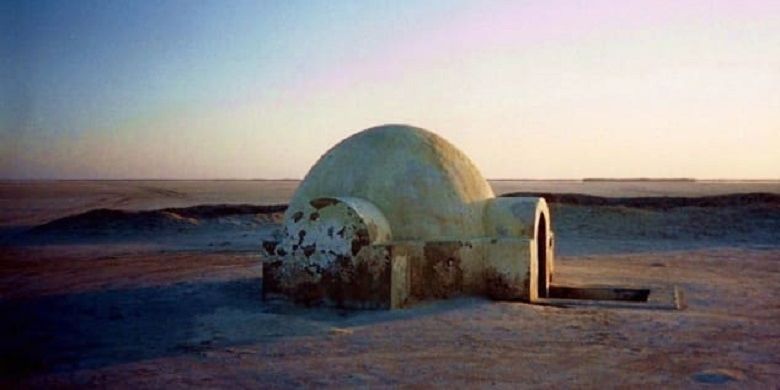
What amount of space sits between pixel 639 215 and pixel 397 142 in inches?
758

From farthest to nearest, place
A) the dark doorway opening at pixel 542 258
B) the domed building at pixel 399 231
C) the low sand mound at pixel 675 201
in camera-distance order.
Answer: the low sand mound at pixel 675 201, the dark doorway opening at pixel 542 258, the domed building at pixel 399 231

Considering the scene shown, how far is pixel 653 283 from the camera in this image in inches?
577

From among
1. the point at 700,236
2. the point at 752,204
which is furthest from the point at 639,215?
the point at 752,204

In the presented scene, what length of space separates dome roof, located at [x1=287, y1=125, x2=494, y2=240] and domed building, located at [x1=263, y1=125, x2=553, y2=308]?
0.06ft

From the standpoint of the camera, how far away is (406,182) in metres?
11.6

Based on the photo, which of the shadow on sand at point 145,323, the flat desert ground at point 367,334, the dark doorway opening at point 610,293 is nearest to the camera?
the flat desert ground at point 367,334

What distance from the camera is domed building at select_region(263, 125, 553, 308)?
34.9 ft

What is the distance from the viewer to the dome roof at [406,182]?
11.4m

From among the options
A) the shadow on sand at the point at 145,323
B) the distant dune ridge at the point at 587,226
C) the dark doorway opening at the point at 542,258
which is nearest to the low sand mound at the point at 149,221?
the distant dune ridge at the point at 587,226

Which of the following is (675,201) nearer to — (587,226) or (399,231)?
(587,226)

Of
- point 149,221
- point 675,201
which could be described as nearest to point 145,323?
point 149,221

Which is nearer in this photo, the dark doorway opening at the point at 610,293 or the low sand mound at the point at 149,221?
the dark doorway opening at the point at 610,293

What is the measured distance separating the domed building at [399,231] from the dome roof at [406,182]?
0.02 m

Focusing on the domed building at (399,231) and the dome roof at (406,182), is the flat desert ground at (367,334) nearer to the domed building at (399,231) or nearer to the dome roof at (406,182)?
the domed building at (399,231)
